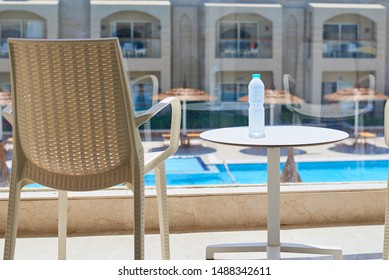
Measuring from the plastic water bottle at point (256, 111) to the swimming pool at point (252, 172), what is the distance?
919 millimetres

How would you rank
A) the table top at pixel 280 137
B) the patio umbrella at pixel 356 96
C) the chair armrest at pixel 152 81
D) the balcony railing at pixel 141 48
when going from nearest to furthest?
the table top at pixel 280 137
the chair armrest at pixel 152 81
the balcony railing at pixel 141 48
the patio umbrella at pixel 356 96

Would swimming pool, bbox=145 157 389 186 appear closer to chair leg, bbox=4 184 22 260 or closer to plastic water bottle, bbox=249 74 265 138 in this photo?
plastic water bottle, bbox=249 74 265 138

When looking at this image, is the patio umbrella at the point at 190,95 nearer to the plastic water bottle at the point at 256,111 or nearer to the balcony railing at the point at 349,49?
the balcony railing at the point at 349,49

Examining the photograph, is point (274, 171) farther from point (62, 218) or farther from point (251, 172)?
point (251, 172)

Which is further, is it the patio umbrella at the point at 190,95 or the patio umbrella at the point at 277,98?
the patio umbrella at the point at 190,95

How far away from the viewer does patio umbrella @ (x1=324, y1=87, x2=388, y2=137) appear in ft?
16.5

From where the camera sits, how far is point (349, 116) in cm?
506

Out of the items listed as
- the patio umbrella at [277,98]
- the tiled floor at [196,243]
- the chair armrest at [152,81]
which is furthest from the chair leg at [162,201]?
the patio umbrella at [277,98]

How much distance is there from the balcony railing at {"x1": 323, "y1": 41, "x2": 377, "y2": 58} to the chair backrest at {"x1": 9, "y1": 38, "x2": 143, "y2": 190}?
145 inches

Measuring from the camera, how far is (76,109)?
1.88 meters

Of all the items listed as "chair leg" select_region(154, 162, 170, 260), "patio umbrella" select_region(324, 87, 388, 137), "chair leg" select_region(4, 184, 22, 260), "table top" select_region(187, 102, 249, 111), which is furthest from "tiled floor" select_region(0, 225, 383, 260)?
"patio umbrella" select_region(324, 87, 388, 137)

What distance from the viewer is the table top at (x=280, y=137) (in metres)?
2.13

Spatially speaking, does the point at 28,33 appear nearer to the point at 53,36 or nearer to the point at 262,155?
the point at 53,36

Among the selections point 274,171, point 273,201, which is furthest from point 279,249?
point 274,171
